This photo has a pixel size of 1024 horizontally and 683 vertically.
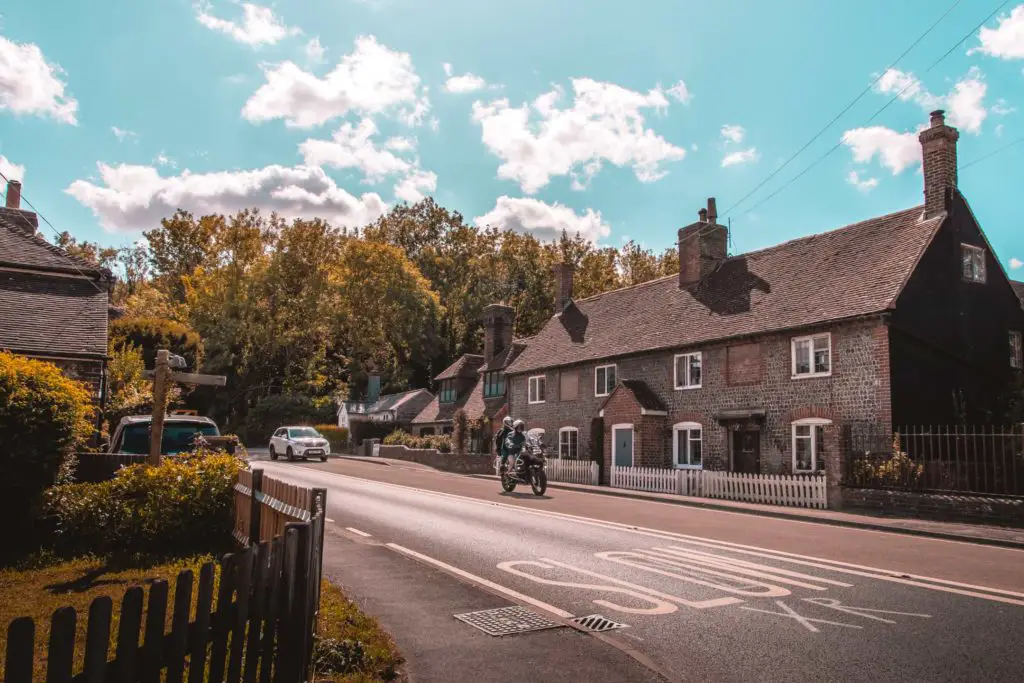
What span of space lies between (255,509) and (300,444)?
101 feet

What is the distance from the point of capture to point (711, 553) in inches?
437

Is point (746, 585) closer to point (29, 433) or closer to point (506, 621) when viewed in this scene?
point (506, 621)

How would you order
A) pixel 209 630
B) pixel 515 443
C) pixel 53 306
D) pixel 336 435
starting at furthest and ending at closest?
pixel 336 435
pixel 515 443
pixel 53 306
pixel 209 630

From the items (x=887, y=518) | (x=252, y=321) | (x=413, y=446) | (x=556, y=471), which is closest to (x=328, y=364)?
(x=252, y=321)

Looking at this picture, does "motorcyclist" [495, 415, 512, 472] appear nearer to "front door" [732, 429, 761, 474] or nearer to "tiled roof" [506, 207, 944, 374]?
"front door" [732, 429, 761, 474]

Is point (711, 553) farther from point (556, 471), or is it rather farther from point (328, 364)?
point (328, 364)

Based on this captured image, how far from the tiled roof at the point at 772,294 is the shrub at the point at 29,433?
787 inches


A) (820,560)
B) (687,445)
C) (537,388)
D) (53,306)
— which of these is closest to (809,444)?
(687,445)

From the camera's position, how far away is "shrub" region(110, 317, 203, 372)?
149 ft

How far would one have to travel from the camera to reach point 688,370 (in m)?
27.9

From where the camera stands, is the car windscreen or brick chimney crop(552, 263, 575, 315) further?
brick chimney crop(552, 263, 575, 315)

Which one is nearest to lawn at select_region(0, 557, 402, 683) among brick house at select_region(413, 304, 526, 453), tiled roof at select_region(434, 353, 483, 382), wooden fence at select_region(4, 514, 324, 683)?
wooden fence at select_region(4, 514, 324, 683)

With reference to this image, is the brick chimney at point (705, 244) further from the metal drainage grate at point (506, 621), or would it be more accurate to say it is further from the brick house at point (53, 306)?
the metal drainage grate at point (506, 621)

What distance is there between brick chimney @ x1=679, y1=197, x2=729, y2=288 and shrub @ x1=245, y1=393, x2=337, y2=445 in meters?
39.6
